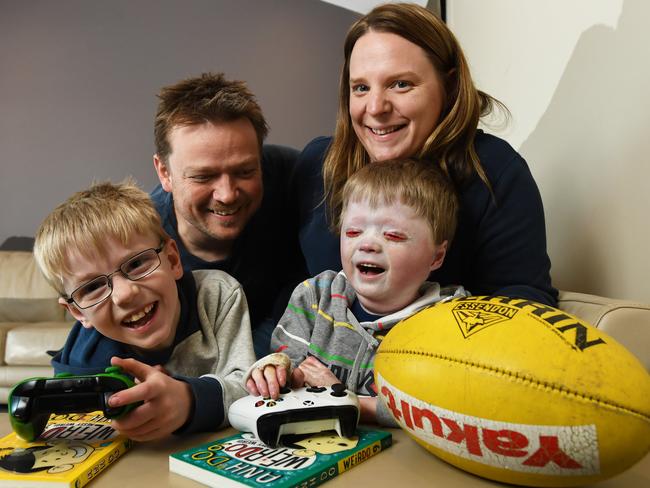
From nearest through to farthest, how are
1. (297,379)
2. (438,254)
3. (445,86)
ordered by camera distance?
(297,379) < (438,254) < (445,86)

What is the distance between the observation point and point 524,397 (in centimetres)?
64

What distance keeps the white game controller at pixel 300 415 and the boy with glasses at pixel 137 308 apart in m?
0.12

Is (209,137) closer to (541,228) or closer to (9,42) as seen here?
(541,228)

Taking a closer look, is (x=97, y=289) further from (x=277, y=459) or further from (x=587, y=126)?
(x=587, y=126)

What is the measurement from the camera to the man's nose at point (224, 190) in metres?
1.46

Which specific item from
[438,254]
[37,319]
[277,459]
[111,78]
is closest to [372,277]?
[438,254]

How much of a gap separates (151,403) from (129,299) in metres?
0.25

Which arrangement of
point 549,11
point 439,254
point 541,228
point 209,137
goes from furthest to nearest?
point 549,11 < point 209,137 < point 541,228 < point 439,254

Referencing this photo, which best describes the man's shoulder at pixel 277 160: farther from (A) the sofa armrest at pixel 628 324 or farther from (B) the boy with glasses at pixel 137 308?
(A) the sofa armrest at pixel 628 324

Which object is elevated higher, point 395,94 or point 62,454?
point 395,94

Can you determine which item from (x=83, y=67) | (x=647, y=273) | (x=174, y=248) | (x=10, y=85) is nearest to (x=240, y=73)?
(x=83, y=67)

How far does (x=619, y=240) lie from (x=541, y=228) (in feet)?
0.61

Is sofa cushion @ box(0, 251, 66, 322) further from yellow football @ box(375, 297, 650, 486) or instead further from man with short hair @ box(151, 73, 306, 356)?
yellow football @ box(375, 297, 650, 486)

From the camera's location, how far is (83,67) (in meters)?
4.21
